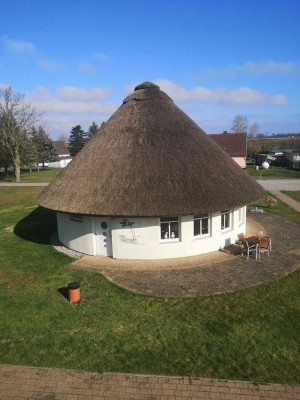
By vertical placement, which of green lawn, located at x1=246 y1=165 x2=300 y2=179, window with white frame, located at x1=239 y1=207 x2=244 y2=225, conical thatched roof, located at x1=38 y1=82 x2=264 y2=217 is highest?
conical thatched roof, located at x1=38 y1=82 x2=264 y2=217

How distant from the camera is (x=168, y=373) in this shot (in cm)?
873

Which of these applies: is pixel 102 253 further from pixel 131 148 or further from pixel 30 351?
pixel 30 351

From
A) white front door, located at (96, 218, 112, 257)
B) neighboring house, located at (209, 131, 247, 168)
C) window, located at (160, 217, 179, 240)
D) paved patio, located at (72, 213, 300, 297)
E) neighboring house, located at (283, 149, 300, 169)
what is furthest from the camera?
neighboring house, located at (283, 149, 300, 169)

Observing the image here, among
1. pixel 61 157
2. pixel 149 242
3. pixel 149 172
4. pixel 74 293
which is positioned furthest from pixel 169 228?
pixel 61 157

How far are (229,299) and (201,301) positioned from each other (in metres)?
1.14

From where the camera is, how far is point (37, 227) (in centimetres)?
2514

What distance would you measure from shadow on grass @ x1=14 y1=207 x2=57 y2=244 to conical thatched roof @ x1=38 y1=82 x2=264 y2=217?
4.07m

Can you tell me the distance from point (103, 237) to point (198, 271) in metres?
5.52

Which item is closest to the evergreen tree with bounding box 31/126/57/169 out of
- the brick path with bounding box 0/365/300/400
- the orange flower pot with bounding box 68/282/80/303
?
the orange flower pot with bounding box 68/282/80/303

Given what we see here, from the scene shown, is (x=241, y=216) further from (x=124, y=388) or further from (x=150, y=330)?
(x=124, y=388)

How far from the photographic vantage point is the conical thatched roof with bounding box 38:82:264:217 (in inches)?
620

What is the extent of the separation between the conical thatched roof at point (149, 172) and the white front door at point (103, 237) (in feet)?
4.93

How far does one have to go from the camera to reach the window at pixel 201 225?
56.2 feet

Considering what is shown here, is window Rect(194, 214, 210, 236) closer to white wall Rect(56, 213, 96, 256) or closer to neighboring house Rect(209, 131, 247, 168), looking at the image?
white wall Rect(56, 213, 96, 256)
